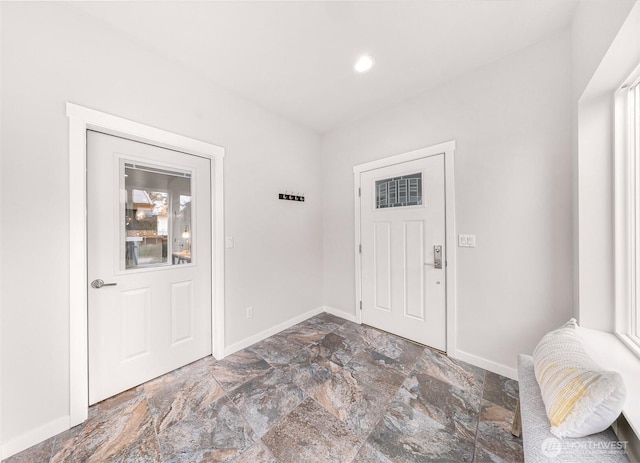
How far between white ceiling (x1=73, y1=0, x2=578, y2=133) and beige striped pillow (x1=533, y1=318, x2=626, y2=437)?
205cm

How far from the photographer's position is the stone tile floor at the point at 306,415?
1.31 m

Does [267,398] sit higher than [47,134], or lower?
lower

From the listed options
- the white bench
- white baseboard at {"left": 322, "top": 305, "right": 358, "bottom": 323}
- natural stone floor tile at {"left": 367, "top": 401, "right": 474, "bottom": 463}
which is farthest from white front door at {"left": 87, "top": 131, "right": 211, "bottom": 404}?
the white bench

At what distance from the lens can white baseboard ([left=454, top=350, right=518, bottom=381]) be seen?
1.91 m

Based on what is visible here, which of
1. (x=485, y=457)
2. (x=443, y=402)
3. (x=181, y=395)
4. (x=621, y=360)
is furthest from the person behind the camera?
(x=181, y=395)

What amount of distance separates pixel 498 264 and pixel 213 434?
95.8 inches

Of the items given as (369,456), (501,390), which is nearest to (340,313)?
(501,390)

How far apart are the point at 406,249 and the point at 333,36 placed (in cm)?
201

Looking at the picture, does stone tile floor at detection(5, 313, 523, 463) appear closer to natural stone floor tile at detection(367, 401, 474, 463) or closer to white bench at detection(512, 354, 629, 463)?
natural stone floor tile at detection(367, 401, 474, 463)

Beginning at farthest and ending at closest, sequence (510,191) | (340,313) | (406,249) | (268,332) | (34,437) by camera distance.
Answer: (340,313)
(268,332)
(406,249)
(510,191)
(34,437)

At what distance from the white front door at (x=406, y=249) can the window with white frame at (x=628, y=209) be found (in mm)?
1054

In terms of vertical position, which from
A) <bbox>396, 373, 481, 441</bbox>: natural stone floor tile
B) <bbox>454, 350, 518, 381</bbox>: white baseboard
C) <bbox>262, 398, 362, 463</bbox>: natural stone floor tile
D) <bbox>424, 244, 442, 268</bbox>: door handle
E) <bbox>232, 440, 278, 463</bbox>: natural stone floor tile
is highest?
<bbox>424, 244, 442, 268</bbox>: door handle

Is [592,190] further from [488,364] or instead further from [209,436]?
[209,436]

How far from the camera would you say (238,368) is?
209 cm
